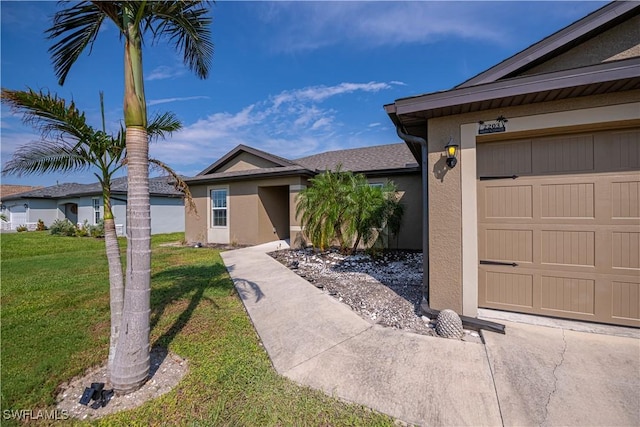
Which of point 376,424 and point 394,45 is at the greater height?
point 394,45

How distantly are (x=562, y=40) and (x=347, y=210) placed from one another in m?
6.13

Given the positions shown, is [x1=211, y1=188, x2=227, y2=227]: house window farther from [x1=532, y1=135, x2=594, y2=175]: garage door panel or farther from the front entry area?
[x1=532, y1=135, x2=594, y2=175]: garage door panel

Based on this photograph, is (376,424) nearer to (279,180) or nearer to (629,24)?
(629,24)

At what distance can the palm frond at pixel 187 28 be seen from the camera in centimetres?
312

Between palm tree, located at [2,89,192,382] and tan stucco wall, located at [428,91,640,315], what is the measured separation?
3.92 m

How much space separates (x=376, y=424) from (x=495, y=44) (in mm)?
8306

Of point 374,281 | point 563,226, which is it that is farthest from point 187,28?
point 374,281

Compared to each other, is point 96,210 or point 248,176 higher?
point 248,176

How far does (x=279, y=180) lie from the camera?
1185cm

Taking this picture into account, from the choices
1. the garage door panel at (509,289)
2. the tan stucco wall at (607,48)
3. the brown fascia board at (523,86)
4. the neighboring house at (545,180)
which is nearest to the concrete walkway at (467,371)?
the garage door panel at (509,289)

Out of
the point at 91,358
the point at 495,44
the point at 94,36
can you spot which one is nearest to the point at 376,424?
the point at 91,358

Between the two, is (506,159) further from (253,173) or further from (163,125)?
(253,173)

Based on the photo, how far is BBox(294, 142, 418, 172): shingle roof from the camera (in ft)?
39.0

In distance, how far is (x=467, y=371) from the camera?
9.66 ft
